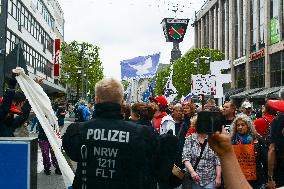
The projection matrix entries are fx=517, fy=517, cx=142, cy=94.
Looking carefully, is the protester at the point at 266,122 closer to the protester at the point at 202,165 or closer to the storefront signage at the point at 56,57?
the protester at the point at 202,165

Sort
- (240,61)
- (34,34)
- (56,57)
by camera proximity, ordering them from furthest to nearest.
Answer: (56,57)
(240,61)
(34,34)

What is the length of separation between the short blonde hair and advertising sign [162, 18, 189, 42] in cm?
6358

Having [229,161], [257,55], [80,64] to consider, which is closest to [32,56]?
[80,64]

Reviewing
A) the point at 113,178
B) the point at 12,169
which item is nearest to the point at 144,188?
the point at 113,178

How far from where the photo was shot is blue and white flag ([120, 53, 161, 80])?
20.4 meters

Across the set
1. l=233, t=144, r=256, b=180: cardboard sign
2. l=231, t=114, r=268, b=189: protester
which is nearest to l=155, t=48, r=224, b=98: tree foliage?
l=231, t=114, r=268, b=189: protester

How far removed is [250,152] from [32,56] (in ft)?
154

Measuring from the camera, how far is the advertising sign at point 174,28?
67188 millimetres

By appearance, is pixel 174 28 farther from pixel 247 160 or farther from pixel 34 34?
pixel 247 160

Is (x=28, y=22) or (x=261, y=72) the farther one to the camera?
(x=261, y=72)

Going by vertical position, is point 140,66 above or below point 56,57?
below

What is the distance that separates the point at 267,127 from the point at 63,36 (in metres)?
94.0

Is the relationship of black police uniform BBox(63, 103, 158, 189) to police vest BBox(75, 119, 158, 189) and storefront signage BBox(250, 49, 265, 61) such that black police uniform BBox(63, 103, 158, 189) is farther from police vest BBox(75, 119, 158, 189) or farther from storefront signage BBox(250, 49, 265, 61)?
storefront signage BBox(250, 49, 265, 61)

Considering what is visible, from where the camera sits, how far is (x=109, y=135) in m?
3.53
